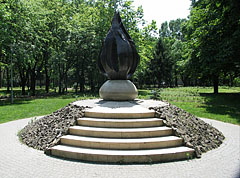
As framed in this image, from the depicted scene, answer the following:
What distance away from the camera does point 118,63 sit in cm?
990

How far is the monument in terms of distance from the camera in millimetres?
9602

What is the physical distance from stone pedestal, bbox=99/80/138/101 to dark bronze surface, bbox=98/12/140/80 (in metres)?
0.57

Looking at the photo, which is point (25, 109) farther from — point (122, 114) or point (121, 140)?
point (121, 140)

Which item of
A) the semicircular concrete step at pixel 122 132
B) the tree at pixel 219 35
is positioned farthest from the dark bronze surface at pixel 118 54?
the tree at pixel 219 35

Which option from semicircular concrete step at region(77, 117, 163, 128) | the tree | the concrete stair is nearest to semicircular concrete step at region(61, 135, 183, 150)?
the concrete stair

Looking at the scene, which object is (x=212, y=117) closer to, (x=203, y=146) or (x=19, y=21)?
(x=203, y=146)

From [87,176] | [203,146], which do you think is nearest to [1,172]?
[87,176]

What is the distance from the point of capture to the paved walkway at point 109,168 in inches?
177

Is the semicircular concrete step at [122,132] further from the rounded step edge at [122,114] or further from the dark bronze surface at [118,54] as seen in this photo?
the dark bronze surface at [118,54]

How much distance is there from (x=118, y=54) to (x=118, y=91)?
182 cm

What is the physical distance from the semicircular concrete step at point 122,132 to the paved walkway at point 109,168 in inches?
48.9

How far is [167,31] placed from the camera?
6631cm

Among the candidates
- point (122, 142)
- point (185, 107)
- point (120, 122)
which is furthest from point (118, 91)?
point (185, 107)

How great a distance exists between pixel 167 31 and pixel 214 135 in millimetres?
63817
